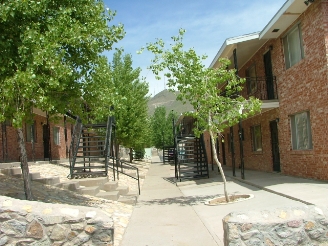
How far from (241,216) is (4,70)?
5176 mm

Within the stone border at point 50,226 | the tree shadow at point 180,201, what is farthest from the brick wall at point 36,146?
the stone border at point 50,226

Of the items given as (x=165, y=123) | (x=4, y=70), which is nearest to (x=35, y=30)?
(x=4, y=70)

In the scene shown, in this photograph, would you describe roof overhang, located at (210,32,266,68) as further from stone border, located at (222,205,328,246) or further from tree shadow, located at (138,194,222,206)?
stone border, located at (222,205,328,246)

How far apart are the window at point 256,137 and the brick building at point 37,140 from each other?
8953mm

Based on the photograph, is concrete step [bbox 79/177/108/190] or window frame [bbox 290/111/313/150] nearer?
concrete step [bbox 79/177/108/190]

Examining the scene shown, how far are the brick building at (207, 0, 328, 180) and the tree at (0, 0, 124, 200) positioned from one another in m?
5.94

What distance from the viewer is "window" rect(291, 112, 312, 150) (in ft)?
40.1

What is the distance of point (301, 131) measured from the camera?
1279 cm

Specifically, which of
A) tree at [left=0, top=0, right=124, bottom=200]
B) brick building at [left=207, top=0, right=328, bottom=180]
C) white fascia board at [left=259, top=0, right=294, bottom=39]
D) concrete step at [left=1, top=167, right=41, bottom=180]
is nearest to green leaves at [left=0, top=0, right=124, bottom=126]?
tree at [left=0, top=0, right=124, bottom=200]

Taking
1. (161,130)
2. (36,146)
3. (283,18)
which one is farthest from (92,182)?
(161,130)

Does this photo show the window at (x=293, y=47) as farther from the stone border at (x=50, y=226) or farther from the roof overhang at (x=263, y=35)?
the stone border at (x=50, y=226)

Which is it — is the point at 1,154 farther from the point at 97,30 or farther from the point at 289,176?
the point at 289,176

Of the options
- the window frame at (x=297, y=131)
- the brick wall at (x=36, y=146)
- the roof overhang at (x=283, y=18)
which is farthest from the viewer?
the brick wall at (x=36, y=146)

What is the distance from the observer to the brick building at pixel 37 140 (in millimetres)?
15094
